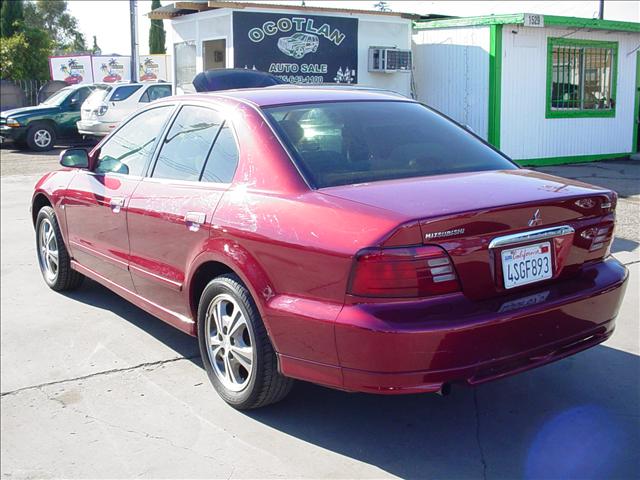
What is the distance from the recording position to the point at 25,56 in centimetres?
2934

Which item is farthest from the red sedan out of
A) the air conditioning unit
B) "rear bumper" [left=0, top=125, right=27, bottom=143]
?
"rear bumper" [left=0, top=125, right=27, bottom=143]

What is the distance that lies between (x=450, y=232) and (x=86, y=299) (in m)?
3.68

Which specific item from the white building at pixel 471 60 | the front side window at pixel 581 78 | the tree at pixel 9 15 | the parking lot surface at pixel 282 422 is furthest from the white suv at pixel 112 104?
the tree at pixel 9 15

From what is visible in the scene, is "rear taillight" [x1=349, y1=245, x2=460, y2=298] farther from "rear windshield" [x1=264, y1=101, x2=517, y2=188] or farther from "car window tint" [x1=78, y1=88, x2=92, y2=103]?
"car window tint" [x1=78, y1=88, x2=92, y2=103]

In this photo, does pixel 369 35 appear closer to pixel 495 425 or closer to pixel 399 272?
pixel 495 425

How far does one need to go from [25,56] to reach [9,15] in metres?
9.04

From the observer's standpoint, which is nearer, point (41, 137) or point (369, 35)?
point (369, 35)

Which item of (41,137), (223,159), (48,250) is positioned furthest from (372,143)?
(41,137)

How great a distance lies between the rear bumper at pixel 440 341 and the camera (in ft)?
9.70

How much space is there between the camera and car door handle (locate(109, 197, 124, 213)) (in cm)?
467

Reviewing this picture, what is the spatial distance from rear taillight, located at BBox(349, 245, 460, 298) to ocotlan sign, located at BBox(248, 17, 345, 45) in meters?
11.8

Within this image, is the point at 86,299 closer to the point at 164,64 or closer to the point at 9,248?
the point at 9,248

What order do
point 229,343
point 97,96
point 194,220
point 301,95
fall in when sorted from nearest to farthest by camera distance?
point 229,343, point 194,220, point 301,95, point 97,96

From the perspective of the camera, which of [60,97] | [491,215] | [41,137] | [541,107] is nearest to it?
[491,215]
